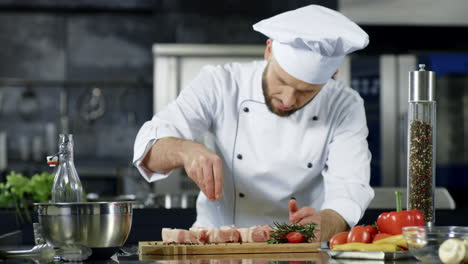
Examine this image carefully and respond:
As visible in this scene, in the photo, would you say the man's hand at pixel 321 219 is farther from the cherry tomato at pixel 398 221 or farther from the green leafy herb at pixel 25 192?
the green leafy herb at pixel 25 192

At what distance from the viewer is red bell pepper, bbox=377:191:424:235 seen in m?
1.76

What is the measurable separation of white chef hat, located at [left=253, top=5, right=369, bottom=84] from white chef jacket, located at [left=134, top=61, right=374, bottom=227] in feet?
0.92

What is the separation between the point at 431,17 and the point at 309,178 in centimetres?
265

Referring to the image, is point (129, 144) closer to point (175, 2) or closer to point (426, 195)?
point (175, 2)

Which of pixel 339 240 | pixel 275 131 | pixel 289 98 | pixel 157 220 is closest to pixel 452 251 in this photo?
pixel 339 240

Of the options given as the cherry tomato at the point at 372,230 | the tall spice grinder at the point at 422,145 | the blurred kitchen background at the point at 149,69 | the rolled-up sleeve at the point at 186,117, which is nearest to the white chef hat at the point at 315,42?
the tall spice grinder at the point at 422,145

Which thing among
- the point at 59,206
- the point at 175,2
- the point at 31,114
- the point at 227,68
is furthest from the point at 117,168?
the point at 59,206

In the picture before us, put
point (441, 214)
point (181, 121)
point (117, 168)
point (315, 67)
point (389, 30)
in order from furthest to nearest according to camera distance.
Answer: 1. point (117, 168)
2. point (389, 30)
3. point (441, 214)
4. point (181, 121)
5. point (315, 67)

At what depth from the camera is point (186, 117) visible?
247cm

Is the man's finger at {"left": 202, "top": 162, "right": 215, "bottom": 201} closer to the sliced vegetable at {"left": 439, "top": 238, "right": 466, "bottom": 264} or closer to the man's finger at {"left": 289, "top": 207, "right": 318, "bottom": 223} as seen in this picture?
the man's finger at {"left": 289, "top": 207, "right": 318, "bottom": 223}

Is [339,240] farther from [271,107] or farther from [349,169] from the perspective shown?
[271,107]

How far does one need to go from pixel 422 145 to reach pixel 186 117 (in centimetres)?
82

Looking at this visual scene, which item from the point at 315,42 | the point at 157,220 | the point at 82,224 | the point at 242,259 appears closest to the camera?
the point at 82,224

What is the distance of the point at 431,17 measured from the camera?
4.80 m
